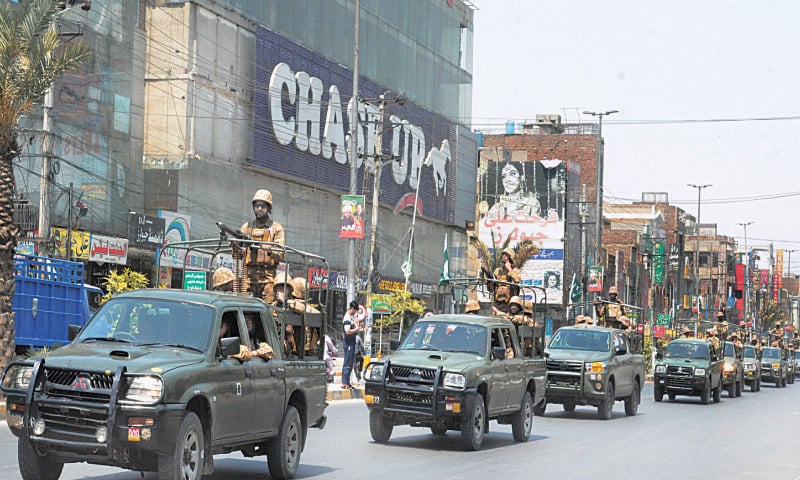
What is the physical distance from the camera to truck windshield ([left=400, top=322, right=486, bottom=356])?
57.7 feet

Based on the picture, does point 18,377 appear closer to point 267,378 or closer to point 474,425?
point 267,378

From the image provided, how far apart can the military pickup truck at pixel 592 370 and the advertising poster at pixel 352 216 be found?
12.6 meters

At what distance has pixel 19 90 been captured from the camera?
2038 cm

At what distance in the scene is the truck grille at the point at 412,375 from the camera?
54.1 ft

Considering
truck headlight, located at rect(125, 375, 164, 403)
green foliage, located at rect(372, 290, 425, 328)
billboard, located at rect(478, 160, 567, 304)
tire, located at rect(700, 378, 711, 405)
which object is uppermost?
billboard, located at rect(478, 160, 567, 304)

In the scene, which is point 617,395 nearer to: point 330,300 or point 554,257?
point 330,300

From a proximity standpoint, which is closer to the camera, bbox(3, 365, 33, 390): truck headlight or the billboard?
bbox(3, 365, 33, 390): truck headlight

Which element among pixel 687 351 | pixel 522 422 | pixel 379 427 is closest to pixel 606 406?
pixel 522 422

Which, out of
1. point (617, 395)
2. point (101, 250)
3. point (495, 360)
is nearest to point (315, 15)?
point (101, 250)

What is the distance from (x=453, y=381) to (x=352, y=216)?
2247cm

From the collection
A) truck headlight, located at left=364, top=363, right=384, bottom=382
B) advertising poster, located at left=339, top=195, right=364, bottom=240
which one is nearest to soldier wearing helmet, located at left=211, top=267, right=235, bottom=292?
truck headlight, located at left=364, top=363, right=384, bottom=382

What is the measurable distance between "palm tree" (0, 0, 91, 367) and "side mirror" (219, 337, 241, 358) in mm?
10750

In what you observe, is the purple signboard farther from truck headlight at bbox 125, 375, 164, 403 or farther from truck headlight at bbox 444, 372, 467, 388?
truck headlight at bbox 125, 375, 164, 403

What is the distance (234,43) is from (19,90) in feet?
94.7
